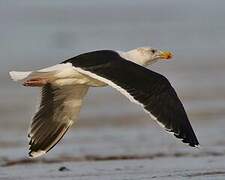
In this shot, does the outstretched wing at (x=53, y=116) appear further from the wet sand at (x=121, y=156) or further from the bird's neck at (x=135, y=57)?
the bird's neck at (x=135, y=57)

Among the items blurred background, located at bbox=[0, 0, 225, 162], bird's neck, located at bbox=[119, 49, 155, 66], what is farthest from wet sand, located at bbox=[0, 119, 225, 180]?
bird's neck, located at bbox=[119, 49, 155, 66]

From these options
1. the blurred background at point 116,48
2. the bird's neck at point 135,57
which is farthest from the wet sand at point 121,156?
the bird's neck at point 135,57

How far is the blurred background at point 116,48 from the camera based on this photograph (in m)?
14.0

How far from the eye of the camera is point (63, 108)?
11.4 m

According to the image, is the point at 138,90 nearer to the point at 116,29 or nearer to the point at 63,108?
the point at 63,108

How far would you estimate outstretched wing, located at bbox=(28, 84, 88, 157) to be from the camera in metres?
11.1

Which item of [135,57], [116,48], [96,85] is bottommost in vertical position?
[96,85]

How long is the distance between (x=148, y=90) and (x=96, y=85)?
4.57 ft

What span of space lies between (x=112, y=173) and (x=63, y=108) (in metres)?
0.84

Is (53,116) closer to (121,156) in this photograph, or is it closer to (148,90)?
(121,156)

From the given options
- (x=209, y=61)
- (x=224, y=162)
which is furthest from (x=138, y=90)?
(x=209, y=61)

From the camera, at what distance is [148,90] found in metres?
9.73

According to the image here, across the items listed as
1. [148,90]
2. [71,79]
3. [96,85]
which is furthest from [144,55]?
[148,90]

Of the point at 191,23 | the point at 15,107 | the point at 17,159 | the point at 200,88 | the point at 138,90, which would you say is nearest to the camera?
the point at 138,90
